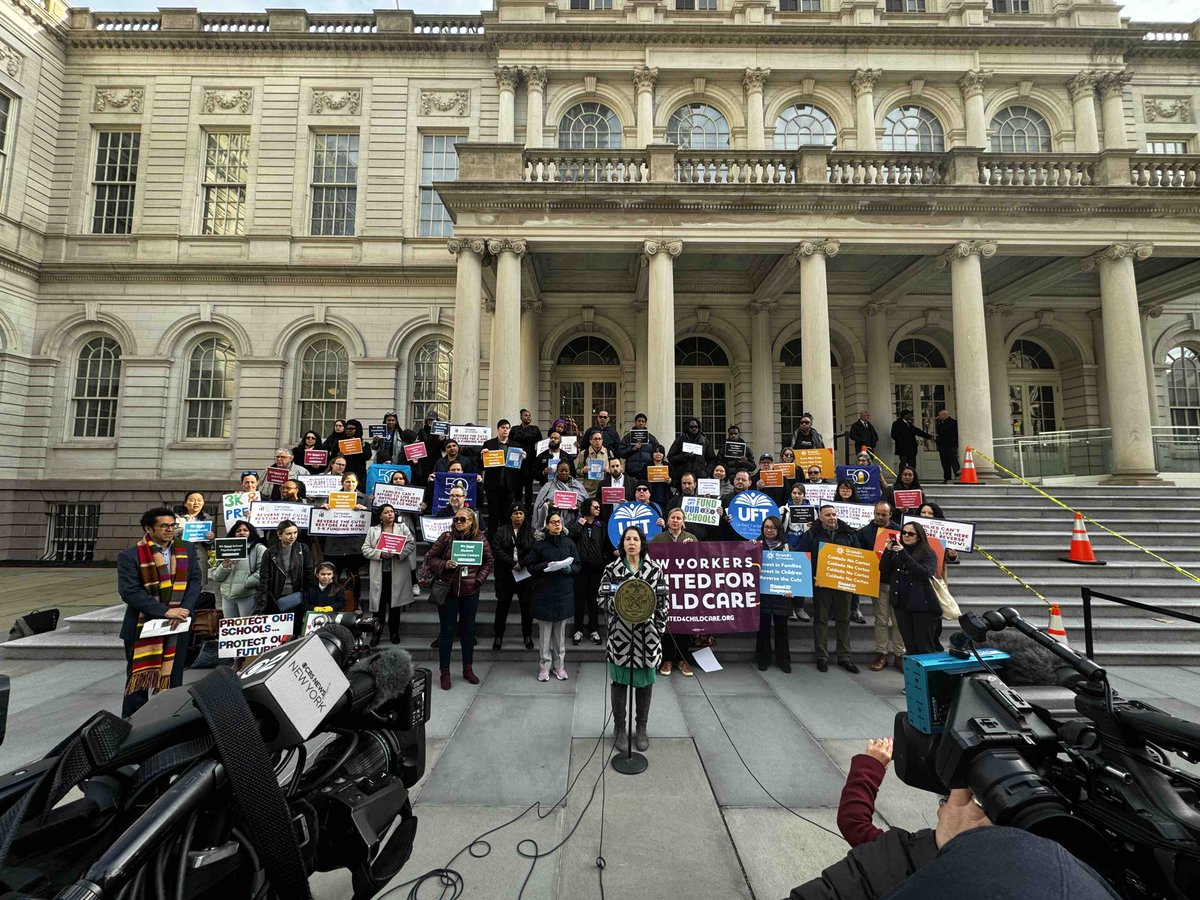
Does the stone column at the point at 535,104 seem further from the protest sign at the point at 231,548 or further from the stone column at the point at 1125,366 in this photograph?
the stone column at the point at 1125,366

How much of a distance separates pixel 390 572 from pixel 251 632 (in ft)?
5.46

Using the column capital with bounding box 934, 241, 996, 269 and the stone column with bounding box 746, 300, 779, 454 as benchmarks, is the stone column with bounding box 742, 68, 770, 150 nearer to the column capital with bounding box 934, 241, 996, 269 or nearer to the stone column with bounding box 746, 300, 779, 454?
the stone column with bounding box 746, 300, 779, 454

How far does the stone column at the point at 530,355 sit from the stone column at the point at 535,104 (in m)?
5.27

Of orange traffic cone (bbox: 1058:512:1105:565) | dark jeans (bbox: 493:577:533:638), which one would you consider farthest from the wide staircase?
dark jeans (bbox: 493:577:533:638)

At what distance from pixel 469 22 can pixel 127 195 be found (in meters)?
12.9

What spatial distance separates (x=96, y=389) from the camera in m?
16.3

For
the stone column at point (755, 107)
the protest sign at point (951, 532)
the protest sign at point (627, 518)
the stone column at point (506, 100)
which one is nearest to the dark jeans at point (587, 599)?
the protest sign at point (627, 518)

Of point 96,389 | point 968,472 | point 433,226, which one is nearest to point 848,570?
point 968,472

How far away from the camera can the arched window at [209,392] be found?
16281mm

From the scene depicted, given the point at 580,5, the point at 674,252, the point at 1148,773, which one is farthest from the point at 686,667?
the point at 580,5

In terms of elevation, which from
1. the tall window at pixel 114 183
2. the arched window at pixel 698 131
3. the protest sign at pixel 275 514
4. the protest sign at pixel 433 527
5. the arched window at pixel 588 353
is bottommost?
the protest sign at pixel 433 527

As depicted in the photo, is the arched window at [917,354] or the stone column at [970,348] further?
the arched window at [917,354]

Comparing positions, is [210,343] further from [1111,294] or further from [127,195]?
[1111,294]

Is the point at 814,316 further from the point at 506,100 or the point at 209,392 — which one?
the point at 209,392
